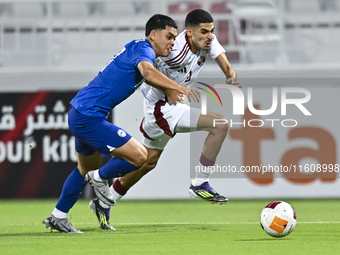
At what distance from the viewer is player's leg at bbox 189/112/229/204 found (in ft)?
21.7

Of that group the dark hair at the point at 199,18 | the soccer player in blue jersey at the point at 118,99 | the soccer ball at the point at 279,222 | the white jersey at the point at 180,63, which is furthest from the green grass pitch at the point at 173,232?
the dark hair at the point at 199,18

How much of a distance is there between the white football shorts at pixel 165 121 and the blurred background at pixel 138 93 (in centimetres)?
371

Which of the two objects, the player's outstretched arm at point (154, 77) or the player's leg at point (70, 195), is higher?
the player's outstretched arm at point (154, 77)

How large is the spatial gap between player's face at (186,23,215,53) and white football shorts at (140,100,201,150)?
0.69 meters

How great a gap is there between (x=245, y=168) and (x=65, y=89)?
343 centimetres

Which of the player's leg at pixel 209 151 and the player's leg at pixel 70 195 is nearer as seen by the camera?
the player's leg at pixel 70 195

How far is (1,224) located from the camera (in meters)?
7.12

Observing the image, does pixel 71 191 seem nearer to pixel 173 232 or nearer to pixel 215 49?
pixel 173 232

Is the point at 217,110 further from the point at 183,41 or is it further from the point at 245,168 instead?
the point at 183,41

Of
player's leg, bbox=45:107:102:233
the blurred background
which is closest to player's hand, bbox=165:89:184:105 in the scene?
player's leg, bbox=45:107:102:233

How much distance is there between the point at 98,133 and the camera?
18.5 ft

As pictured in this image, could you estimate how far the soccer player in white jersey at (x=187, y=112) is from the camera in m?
6.64

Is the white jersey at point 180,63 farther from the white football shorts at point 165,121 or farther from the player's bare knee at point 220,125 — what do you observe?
the player's bare knee at point 220,125

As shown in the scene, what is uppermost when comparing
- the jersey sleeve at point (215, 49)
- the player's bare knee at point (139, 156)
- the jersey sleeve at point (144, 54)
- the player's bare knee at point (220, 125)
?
the jersey sleeve at point (215, 49)
